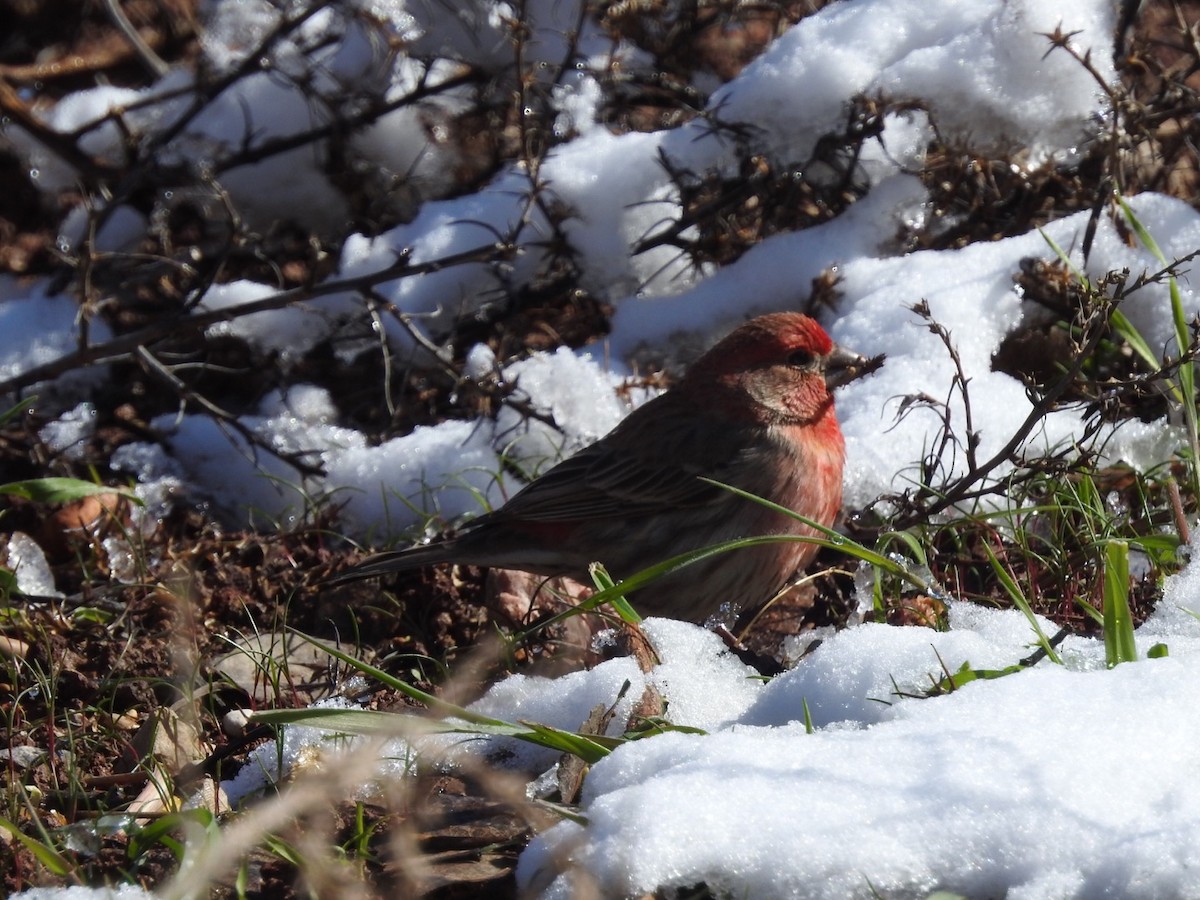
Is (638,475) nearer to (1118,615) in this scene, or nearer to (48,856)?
(1118,615)

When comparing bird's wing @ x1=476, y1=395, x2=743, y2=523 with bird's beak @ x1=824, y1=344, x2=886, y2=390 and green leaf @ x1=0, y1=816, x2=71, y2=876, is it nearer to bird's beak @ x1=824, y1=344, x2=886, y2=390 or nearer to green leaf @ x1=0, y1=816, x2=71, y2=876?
bird's beak @ x1=824, y1=344, x2=886, y2=390

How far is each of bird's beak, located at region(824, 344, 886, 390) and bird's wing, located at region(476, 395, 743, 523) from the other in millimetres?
422

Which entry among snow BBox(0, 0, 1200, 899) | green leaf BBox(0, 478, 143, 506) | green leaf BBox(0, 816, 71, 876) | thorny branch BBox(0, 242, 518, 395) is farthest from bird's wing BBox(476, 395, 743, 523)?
green leaf BBox(0, 816, 71, 876)

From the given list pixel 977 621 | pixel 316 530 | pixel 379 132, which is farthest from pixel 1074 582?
pixel 379 132

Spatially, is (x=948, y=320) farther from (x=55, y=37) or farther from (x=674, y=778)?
(x=55, y=37)

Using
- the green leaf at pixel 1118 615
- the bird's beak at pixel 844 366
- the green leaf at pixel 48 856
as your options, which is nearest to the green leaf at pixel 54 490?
the green leaf at pixel 48 856

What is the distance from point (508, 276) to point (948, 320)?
1976mm

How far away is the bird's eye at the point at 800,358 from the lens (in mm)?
4980

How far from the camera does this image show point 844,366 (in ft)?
16.5

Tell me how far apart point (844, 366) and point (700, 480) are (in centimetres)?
69

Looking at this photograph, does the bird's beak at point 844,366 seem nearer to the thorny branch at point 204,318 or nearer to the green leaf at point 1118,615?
the thorny branch at point 204,318

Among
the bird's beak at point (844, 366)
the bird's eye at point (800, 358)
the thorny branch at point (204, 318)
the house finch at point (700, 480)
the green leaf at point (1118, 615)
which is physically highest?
the thorny branch at point (204, 318)

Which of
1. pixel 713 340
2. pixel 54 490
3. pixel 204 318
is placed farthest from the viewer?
pixel 713 340

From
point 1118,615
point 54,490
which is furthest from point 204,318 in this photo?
point 1118,615
